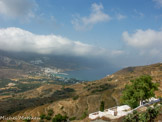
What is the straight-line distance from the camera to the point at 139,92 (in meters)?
26.3

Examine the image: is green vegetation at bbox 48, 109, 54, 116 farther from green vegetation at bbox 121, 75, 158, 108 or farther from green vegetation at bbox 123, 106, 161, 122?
green vegetation at bbox 123, 106, 161, 122

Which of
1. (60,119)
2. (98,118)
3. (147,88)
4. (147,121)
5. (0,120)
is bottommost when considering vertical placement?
(0,120)

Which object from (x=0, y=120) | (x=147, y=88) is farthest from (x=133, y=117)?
(x=0, y=120)

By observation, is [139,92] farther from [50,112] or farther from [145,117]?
[50,112]

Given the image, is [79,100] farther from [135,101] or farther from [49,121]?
[135,101]

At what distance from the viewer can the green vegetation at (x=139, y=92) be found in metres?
26.5

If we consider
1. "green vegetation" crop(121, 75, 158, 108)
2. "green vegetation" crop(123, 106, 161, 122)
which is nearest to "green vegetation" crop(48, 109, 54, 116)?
"green vegetation" crop(121, 75, 158, 108)

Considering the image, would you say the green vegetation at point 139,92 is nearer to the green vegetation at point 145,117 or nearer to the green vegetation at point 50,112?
the green vegetation at point 145,117

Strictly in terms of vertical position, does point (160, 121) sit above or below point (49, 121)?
above

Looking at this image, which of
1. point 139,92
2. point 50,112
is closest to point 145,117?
point 139,92

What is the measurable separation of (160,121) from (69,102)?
50034mm

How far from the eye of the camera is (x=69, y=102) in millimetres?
A: 63344

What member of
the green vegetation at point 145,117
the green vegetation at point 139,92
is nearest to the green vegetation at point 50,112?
the green vegetation at point 139,92

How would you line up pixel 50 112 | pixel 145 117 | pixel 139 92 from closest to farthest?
pixel 145 117 → pixel 139 92 → pixel 50 112
